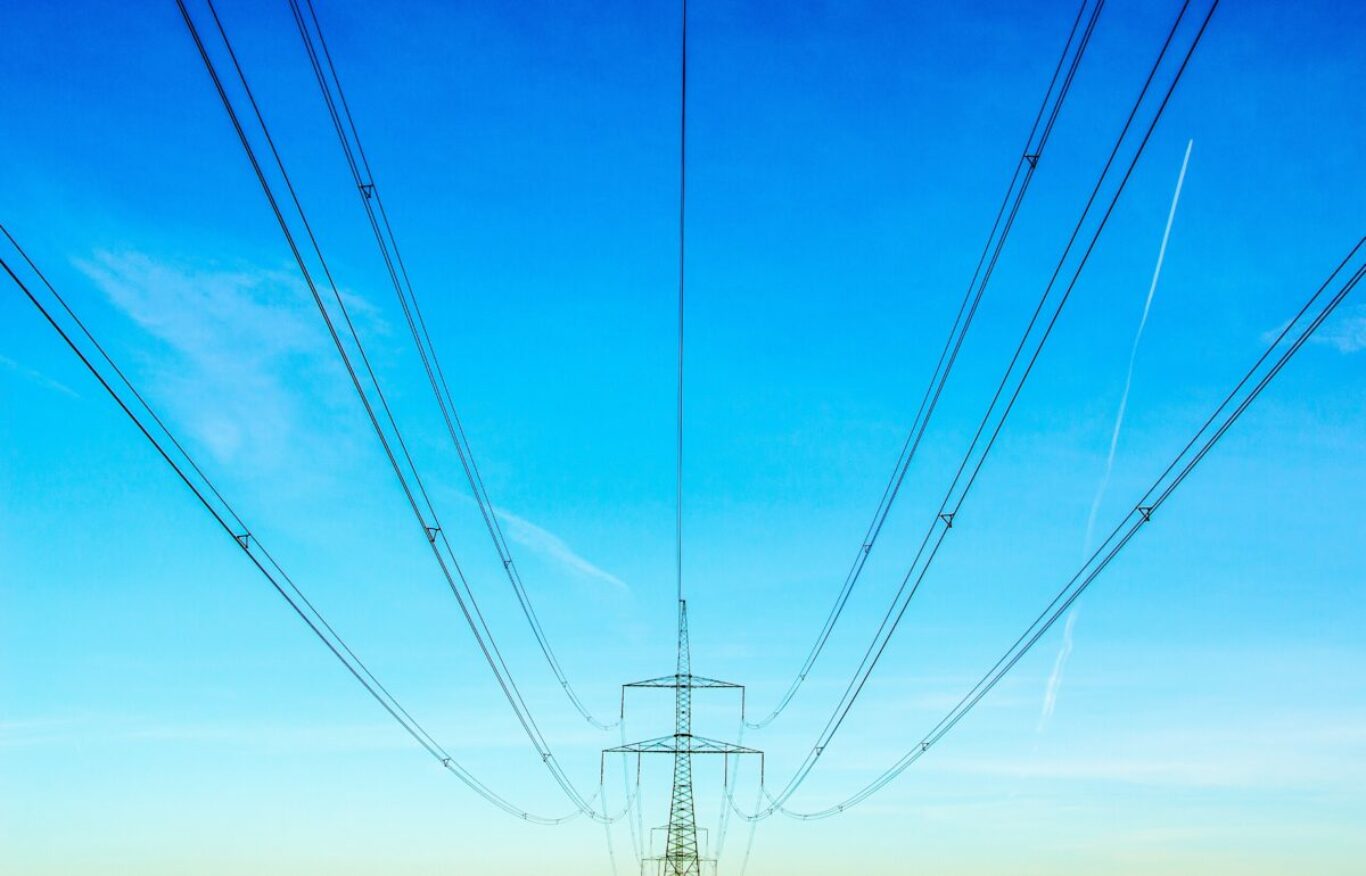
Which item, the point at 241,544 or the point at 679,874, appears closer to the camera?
the point at 241,544

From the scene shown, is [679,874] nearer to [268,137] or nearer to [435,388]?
[435,388]

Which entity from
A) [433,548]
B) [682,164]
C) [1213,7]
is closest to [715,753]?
[433,548]

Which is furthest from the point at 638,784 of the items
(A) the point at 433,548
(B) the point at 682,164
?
(B) the point at 682,164

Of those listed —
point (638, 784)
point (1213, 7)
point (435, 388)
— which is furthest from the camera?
point (638, 784)

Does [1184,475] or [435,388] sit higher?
[435,388]

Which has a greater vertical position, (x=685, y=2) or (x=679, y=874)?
(x=685, y=2)

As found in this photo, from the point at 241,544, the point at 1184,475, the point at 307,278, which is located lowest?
the point at 241,544

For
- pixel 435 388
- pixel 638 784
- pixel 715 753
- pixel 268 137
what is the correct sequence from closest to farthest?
pixel 268 137 → pixel 435 388 → pixel 715 753 → pixel 638 784

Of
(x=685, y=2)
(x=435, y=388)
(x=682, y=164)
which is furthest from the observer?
(x=435, y=388)

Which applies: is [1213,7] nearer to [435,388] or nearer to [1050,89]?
[1050,89]
